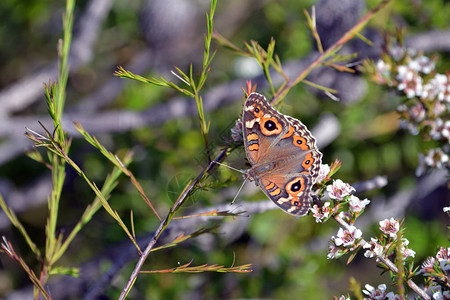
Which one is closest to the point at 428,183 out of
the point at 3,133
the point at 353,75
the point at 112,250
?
the point at 353,75

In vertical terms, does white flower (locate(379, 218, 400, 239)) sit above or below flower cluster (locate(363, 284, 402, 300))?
above

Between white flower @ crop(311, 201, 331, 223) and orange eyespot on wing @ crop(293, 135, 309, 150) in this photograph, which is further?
orange eyespot on wing @ crop(293, 135, 309, 150)

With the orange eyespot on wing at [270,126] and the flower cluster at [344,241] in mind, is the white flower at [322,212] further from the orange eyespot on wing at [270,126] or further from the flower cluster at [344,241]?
the orange eyespot on wing at [270,126]

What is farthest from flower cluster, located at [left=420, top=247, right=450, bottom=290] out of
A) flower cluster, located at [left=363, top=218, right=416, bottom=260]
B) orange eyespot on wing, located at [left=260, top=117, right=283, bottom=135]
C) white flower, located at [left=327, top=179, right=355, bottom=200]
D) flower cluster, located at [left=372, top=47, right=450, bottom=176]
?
orange eyespot on wing, located at [left=260, top=117, right=283, bottom=135]

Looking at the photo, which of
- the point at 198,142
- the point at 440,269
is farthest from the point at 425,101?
the point at 198,142

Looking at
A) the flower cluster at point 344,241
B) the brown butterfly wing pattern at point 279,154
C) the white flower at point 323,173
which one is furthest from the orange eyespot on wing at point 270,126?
the flower cluster at point 344,241

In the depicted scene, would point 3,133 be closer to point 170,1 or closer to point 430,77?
point 170,1

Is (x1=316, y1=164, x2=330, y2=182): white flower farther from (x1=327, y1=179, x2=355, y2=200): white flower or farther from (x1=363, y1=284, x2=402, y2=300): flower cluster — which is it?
(x1=363, y1=284, x2=402, y2=300): flower cluster

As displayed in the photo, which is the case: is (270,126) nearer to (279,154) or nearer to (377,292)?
(279,154)
